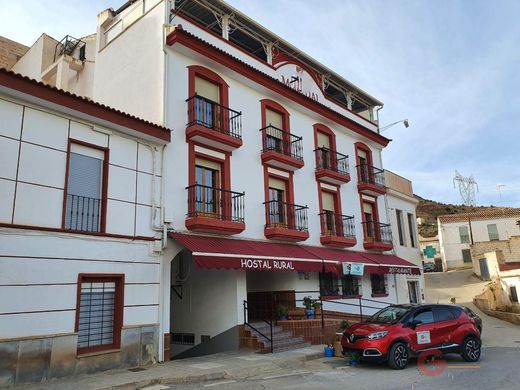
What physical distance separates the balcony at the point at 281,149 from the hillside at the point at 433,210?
55.8m

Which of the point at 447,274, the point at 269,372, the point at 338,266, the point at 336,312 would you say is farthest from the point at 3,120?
the point at 447,274

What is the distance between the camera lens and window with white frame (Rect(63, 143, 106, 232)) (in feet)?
34.0

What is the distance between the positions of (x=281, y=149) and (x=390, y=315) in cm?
→ 798

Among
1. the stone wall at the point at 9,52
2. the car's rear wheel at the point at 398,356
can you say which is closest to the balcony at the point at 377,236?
the car's rear wheel at the point at 398,356

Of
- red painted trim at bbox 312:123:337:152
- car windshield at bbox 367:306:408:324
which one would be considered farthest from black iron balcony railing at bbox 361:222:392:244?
car windshield at bbox 367:306:408:324

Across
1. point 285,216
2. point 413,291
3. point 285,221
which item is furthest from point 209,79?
point 413,291

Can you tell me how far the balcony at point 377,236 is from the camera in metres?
20.2

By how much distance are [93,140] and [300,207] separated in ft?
28.1

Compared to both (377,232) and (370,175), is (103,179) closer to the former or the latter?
(377,232)

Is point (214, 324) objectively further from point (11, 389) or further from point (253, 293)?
point (11, 389)

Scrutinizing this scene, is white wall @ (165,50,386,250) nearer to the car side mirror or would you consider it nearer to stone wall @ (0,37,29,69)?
the car side mirror

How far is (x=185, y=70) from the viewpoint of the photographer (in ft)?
46.4

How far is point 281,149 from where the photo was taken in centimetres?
1708

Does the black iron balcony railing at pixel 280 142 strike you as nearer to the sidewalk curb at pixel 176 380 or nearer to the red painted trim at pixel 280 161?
the red painted trim at pixel 280 161
